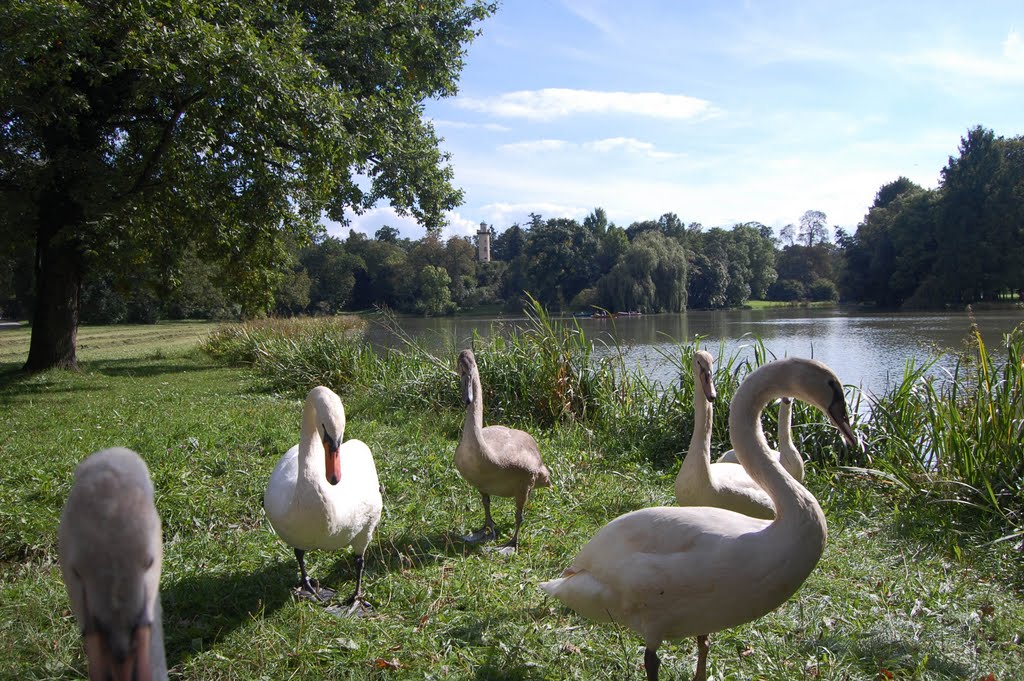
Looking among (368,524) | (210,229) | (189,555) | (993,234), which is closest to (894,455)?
(368,524)

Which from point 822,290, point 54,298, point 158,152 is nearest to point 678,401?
point 158,152

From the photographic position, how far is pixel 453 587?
3.77 meters

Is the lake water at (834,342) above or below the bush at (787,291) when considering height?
below

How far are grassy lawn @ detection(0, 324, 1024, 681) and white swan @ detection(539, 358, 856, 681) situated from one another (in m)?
0.49

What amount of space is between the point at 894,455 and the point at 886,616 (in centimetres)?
293

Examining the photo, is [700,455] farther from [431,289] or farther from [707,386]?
[431,289]

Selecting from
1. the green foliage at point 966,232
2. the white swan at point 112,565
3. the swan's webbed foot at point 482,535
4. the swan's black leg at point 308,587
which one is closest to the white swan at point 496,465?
the swan's webbed foot at point 482,535

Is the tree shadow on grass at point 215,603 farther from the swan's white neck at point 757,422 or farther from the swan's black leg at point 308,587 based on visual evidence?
the swan's white neck at point 757,422

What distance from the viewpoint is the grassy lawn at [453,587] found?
3.01 metres

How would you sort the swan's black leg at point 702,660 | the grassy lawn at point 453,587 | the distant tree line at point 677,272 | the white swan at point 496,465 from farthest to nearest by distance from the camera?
the distant tree line at point 677,272
the white swan at point 496,465
the grassy lawn at point 453,587
the swan's black leg at point 702,660

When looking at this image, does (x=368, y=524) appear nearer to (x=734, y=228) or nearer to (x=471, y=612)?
(x=471, y=612)

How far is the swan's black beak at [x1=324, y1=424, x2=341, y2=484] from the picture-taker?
338 cm

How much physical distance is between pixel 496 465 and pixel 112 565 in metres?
3.30

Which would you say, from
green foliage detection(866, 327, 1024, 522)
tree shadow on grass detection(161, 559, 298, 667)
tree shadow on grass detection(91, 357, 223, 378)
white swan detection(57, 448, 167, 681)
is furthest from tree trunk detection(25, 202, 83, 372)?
green foliage detection(866, 327, 1024, 522)
